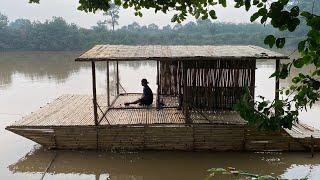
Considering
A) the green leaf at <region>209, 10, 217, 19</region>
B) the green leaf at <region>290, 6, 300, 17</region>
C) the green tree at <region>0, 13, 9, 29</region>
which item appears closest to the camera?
the green leaf at <region>290, 6, 300, 17</region>

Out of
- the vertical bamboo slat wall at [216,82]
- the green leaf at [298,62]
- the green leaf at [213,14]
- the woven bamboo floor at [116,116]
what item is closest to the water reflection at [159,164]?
the woven bamboo floor at [116,116]

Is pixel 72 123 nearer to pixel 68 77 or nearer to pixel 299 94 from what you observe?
pixel 299 94

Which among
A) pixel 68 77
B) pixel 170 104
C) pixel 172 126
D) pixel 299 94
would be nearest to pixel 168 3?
pixel 299 94

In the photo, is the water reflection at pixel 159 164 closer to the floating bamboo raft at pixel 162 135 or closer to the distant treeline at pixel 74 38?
the floating bamboo raft at pixel 162 135

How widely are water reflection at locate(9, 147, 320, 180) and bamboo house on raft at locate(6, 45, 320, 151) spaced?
0.17 m

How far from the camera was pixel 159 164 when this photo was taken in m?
8.01

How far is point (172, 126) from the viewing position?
322 inches

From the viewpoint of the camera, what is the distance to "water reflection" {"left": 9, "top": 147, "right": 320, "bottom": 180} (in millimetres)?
7648

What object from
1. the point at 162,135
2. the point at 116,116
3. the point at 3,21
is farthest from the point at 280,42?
the point at 3,21

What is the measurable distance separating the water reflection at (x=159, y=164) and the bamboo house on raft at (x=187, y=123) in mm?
171

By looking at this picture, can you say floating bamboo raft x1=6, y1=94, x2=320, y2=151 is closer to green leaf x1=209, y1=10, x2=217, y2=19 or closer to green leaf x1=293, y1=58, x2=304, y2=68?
green leaf x1=209, y1=10, x2=217, y2=19

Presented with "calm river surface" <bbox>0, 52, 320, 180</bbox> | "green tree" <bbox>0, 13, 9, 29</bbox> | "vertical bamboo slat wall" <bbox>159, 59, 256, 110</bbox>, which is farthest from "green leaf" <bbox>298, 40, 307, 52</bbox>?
"green tree" <bbox>0, 13, 9, 29</bbox>

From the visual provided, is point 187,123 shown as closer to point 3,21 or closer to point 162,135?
point 162,135

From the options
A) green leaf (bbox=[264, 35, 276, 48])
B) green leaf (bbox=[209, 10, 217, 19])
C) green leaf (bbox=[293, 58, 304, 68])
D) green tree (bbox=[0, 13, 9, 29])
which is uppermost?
green tree (bbox=[0, 13, 9, 29])
